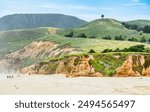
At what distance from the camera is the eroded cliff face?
3912 inches

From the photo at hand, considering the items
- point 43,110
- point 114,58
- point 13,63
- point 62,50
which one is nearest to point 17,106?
point 43,110

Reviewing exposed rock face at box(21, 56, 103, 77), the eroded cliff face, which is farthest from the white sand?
the eroded cliff face

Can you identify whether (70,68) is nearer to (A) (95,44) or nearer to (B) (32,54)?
(B) (32,54)

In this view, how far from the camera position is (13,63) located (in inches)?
3947

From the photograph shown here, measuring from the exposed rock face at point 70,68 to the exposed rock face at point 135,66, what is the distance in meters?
3.39

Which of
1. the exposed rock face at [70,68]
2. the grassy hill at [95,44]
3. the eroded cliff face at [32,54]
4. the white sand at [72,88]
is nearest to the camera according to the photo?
the white sand at [72,88]

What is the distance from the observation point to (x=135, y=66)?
61.7m

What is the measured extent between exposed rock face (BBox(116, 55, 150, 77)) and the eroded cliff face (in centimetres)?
3563

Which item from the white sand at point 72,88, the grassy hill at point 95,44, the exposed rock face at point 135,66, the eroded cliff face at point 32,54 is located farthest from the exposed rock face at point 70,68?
the grassy hill at point 95,44

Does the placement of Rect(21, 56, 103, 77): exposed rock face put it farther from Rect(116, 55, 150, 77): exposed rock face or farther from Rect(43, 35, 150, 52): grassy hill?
Rect(43, 35, 150, 52): grassy hill

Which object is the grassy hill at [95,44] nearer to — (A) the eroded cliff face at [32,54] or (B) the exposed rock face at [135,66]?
(A) the eroded cliff face at [32,54]

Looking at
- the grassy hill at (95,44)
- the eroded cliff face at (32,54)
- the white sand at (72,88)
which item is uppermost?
the white sand at (72,88)

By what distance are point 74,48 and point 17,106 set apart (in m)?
Answer: 88.4

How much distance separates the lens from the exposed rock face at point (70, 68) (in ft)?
192
